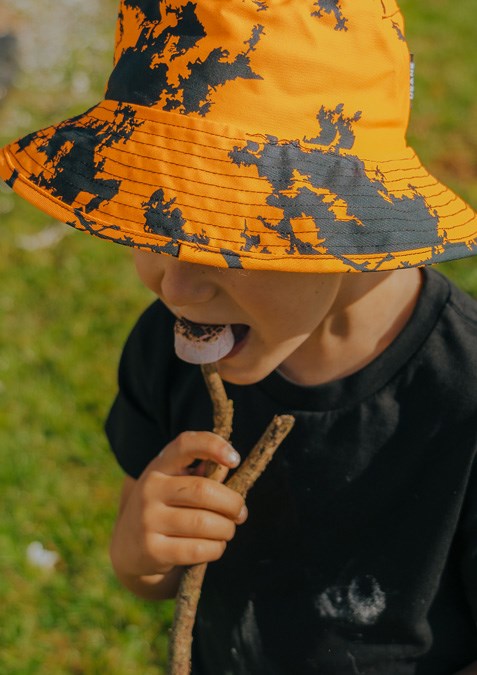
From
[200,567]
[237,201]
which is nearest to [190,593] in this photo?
[200,567]

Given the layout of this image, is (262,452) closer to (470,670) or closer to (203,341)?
(203,341)

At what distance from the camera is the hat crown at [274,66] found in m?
1.25

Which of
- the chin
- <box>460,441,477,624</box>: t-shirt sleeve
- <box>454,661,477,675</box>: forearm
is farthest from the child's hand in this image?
<box>454,661,477,675</box>: forearm

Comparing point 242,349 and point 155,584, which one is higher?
point 242,349

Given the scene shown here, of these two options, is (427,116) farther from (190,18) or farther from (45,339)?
(190,18)

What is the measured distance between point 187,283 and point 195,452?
1.19 feet

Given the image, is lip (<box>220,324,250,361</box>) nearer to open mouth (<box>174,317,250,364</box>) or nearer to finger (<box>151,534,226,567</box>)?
open mouth (<box>174,317,250,364</box>)

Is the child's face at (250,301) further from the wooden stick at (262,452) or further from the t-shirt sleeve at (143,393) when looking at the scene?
the t-shirt sleeve at (143,393)

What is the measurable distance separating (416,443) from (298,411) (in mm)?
226

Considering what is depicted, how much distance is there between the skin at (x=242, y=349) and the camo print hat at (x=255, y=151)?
134 mm

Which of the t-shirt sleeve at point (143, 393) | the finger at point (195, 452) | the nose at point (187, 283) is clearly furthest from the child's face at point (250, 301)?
the t-shirt sleeve at point (143, 393)

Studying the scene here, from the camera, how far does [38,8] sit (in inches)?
255

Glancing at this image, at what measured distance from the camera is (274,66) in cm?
125

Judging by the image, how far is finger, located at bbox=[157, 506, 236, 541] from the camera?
1.59 m
